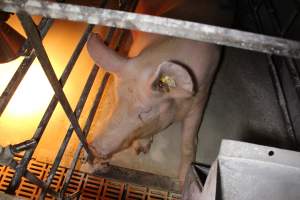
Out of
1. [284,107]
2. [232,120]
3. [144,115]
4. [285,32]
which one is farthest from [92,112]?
[285,32]

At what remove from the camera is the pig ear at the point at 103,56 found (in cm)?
209

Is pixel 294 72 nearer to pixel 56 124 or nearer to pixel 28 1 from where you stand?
pixel 56 124

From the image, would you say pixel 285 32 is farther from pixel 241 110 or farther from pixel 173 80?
pixel 173 80

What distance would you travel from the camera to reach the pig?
2119mm

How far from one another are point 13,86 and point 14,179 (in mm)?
426

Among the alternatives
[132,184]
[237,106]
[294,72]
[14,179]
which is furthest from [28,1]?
[237,106]

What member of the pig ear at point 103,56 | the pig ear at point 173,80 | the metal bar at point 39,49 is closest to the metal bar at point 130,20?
the metal bar at point 39,49

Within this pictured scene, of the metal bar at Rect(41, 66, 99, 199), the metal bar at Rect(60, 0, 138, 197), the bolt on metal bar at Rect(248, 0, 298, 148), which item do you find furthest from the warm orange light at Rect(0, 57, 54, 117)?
the bolt on metal bar at Rect(248, 0, 298, 148)

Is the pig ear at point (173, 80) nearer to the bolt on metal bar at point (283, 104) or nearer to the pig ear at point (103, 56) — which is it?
the pig ear at point (103, 56)

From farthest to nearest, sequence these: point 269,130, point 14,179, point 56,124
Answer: point 269,130 < point 56,124 < point 14,179

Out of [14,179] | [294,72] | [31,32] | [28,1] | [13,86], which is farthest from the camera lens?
[294,72]

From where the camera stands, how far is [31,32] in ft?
3.59

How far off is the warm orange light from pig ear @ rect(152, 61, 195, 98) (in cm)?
125

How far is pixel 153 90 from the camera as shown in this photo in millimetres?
2135
